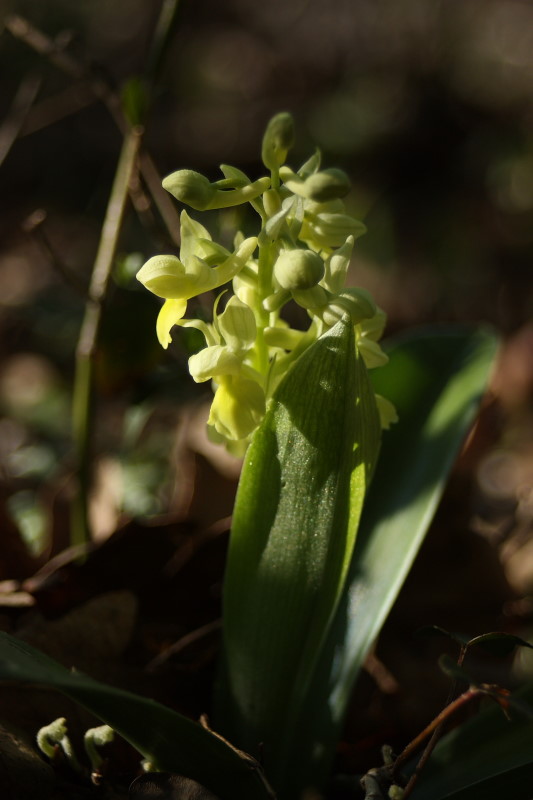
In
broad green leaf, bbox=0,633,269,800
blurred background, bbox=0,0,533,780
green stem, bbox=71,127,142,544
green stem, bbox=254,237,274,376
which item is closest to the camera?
broad green leaf, bbox=0,633,269,800

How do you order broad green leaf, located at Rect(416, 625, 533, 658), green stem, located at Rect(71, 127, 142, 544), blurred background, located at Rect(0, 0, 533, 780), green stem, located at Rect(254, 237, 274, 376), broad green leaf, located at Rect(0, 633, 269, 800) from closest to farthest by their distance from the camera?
broad green leaf, located at Rect(0, 633, 269, 800) → broad green leaf, located at Rect(416, 625, 533, 658) → green stem, located at Rect(254, 237, 274, 376) → green stem, located at Rect(71, 127, 142, 544) → blurred background, located at Rect(0, 0, 533, 780)

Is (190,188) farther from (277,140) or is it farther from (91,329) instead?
(91,329)

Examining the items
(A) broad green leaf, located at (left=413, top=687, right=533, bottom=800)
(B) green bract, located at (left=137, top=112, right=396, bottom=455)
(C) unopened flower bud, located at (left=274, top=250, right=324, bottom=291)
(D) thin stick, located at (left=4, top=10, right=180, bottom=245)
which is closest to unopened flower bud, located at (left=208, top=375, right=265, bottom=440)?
(B) green bract, located at (left=137, top=112, right=396, bottom=455)

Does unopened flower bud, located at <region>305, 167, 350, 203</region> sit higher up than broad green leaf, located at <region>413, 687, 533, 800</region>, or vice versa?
unopened flower bud, located at <region>305, 167, 350, 203</region>

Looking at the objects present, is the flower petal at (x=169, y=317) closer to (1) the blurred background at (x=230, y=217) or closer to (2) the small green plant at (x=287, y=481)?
(2) the small green plant at (x=287, y=481)

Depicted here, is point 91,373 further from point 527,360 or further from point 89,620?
point 527,360

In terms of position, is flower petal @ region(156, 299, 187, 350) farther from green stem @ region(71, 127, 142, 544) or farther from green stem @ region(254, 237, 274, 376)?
green stem @ region(71, 127, 142, 544)

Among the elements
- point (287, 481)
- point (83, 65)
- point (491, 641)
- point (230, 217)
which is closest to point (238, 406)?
point (287, 481)
